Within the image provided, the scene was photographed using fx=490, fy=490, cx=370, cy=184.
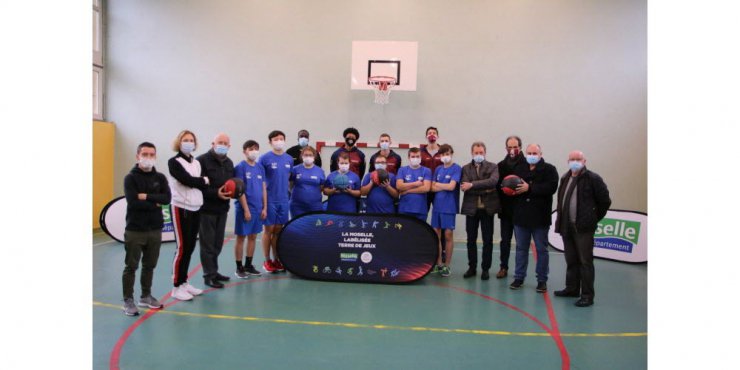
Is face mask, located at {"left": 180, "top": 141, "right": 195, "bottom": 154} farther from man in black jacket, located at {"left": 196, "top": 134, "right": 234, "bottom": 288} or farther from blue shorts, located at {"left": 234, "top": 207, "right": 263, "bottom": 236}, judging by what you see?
blue shorts, located at {"left": 234, "top": 207, "right": 263, "bottom": 236}

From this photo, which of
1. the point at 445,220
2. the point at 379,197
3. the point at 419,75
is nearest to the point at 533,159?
the point at 445,220

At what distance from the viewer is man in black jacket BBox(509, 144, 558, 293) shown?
5.59 metres

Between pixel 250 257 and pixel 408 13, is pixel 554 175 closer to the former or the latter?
pixel 250 257

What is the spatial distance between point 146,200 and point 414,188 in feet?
10.3

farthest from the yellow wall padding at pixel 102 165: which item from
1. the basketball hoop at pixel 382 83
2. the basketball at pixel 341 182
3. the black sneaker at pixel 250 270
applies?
the basketball at pixel 341 182

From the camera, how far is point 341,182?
239 inches

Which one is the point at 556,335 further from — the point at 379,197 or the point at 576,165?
the point at 379,197

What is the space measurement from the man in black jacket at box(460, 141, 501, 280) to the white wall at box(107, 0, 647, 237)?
3.37 metres

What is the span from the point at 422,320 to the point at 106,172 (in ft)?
26.0

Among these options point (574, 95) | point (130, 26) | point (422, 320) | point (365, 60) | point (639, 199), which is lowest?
point (422, 320)

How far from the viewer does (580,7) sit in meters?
9.23

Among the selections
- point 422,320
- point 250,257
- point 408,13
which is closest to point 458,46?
point 408,13

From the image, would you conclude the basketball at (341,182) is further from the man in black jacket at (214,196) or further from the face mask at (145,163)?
the face mask at (145,163)

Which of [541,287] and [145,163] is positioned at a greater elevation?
[145,163]
